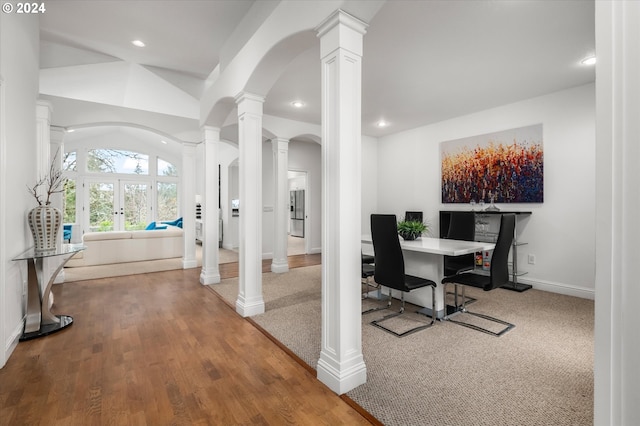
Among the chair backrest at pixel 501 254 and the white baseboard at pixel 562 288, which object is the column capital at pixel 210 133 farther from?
the white baseboard at pixel 562 288

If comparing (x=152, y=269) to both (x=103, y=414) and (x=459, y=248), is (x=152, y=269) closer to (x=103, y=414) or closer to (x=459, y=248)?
(x=103, y=414)

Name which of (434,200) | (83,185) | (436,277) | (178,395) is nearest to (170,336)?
(178,395)

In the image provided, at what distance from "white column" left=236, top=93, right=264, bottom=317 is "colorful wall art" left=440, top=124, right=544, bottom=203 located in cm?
352

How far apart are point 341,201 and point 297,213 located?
9591mm

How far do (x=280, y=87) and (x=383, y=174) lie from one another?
10.7 ft

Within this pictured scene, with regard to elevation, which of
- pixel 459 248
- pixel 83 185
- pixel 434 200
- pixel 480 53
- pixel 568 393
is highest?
pixel 480 53

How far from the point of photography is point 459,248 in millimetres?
2789

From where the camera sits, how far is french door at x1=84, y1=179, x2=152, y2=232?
29.2 ft

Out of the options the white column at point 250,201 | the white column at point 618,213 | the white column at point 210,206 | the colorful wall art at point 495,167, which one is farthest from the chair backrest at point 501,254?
the white column at point 210,206

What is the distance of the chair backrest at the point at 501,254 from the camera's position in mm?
2762

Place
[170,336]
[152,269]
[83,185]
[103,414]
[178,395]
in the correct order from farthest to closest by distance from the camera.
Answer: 1. [83,185]
2. [152,269]
3. [170,336]
4. [178,395]
5. [103,414]

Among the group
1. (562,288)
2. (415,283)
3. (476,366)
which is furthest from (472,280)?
(562,288)

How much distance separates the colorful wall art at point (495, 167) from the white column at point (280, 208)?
2.81 meters

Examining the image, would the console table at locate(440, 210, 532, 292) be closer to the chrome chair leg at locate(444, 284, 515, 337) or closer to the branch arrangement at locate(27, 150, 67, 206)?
the chrome chair leg at locate(444, 284, 515, 337)
